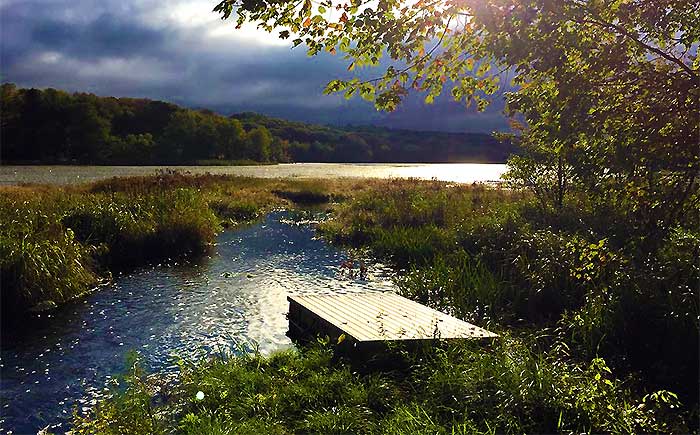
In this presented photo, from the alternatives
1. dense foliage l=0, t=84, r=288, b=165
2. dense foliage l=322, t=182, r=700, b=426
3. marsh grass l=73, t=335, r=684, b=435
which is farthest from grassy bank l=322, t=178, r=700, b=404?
dense foliage l=0, t=84, r=288, b=165

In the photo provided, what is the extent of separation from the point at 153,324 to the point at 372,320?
16.3 ft

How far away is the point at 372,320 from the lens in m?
10.0

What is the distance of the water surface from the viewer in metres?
8.19

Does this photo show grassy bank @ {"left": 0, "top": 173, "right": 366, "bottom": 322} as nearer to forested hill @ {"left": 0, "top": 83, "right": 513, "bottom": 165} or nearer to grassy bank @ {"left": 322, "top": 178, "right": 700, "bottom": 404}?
grassy bank @ {"left": 322, "top": 178, "right": 700, "bottom": 404}

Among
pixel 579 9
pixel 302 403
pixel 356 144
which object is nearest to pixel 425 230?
pixel 302 403

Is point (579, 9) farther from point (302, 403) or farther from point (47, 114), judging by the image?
point (47, 114)

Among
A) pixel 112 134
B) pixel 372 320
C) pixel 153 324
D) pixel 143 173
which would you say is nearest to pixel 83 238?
pixel 153 324

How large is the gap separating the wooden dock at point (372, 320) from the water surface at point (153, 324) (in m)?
0.65

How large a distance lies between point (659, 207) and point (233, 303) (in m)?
10.1

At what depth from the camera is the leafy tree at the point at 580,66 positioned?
502cm

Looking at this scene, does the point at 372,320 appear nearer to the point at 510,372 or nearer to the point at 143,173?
the point at 510,372

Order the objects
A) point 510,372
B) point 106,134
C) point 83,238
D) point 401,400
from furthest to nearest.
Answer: point 106,134, point 83,238, point 401,400, point 510,372

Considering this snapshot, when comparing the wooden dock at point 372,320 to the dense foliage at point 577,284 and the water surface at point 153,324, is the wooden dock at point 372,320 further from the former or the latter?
the dense foliage at point 577,284

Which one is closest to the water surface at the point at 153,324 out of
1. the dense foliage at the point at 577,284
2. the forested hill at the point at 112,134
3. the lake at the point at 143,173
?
the dense foliage at the point at 577,284
